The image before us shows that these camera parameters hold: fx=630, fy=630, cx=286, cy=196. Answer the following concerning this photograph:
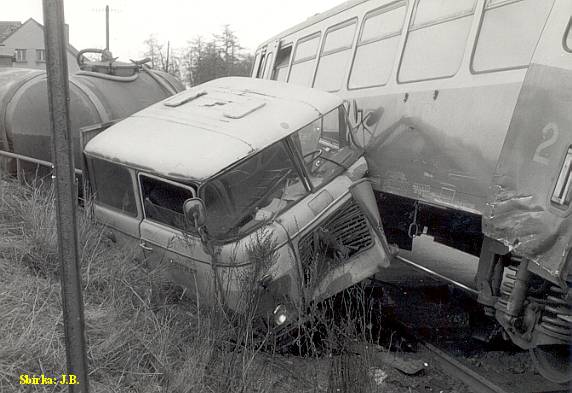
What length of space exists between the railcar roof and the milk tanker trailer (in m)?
1.66

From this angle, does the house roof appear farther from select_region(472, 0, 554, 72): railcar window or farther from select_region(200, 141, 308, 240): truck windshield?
select_region(472, 0, 554, 72): railcar window

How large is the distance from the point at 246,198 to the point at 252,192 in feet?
0.26

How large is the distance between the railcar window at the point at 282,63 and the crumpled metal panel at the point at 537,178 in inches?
263

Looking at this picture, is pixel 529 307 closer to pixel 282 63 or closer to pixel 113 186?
pixel 113 186

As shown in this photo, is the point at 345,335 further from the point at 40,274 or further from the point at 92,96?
the point at 92,96

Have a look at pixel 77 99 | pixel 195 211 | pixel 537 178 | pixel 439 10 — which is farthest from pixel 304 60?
pixel 537 178

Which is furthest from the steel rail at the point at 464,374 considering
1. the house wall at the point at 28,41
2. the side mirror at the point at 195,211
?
the house wall at the point at 28,41

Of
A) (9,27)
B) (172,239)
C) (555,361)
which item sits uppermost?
(172,239)

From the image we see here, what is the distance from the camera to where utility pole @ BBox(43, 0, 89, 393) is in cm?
240

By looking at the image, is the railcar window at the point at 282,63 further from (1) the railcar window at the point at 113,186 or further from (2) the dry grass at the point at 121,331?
(2) the dry grass at the point at 121,331

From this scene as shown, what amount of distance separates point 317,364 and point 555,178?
192cm

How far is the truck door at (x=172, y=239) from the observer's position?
5.00 metres

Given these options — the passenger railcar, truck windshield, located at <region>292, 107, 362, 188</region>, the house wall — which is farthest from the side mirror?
the house wall

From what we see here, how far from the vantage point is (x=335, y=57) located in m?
8.52
